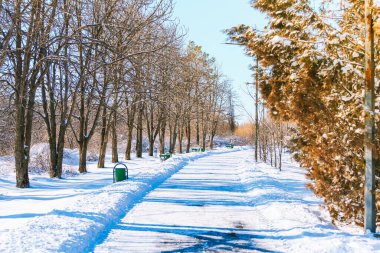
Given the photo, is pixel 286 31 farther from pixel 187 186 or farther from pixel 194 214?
pixel 187 186

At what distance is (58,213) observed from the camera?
913cm

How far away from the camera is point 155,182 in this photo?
16797 millimetres

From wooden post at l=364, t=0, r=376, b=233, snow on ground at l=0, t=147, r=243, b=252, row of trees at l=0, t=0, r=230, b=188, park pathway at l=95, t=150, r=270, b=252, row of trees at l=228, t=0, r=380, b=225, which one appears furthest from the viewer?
row of trees at l=0, t=0, r=230, b=188

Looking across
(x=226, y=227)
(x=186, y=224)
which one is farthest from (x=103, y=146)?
(x=226, y=227)

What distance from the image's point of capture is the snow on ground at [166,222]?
6.87 m

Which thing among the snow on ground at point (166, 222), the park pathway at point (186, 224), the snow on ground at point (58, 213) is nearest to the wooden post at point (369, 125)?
the snow on ground at point (166, 222)

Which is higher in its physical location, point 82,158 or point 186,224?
point 82,158

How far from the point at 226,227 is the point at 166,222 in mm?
1397

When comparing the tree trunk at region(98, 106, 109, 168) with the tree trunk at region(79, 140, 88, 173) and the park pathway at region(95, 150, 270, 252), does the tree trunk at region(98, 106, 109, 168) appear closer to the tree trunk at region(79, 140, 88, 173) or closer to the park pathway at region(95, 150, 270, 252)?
the tree trunk at region(79, 140, 88, 173)

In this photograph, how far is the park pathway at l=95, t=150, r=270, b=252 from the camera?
7109 millimetres

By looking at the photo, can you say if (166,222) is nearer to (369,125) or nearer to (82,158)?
(369,125)

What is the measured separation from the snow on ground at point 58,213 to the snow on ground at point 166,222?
0.02 metres

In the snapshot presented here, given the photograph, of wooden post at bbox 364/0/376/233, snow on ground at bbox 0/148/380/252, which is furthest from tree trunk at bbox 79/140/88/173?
wooden post at bbox 364/0/376/233

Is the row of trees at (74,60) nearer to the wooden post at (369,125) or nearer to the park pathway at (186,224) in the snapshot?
the park pathway at (186,224)
